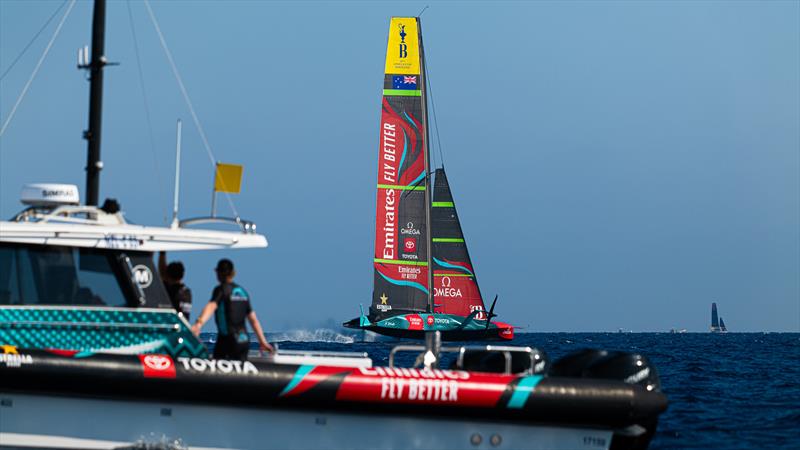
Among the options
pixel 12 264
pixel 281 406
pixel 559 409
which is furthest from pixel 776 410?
pixel 12 264

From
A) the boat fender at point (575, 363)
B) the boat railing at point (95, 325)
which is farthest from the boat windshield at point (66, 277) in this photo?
the boat fender at point (575, 363)

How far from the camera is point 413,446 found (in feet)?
31.9

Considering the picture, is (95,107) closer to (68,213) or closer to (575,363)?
(68,213)

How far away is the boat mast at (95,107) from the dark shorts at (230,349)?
2.01 m

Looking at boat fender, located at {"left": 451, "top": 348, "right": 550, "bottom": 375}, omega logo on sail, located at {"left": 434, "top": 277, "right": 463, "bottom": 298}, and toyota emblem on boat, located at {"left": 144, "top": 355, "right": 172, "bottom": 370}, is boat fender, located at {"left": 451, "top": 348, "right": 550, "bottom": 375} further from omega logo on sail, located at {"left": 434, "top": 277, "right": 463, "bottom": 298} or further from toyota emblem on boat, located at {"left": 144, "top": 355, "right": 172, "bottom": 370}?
omega logo on sail, located at {"left": 434, "top": 277, "right": 463, "bottom": 298}

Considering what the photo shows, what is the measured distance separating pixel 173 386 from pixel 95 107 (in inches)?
122

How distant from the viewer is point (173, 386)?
30.6ft

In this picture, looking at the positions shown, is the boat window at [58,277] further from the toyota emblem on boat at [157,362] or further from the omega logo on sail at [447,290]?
the omega logo on sail at [447,290]

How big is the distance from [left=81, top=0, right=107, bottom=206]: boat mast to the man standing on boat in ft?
5.42

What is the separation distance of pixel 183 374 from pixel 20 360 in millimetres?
1320

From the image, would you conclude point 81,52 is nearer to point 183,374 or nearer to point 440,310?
point 183,374

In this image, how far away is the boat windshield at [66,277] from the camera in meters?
9.64

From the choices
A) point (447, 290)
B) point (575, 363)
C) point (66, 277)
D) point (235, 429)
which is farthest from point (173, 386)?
point (447, 290)

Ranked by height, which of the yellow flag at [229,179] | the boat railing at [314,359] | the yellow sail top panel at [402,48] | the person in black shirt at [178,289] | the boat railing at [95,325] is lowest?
the boat railing at [314,359]
